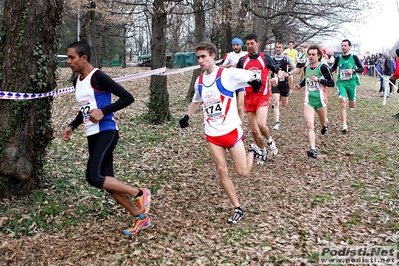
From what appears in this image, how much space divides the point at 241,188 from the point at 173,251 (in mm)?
2328

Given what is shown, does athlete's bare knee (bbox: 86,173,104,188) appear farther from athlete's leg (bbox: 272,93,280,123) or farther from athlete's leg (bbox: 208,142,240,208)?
athlete's leg (bbox: 272,93,280,123)

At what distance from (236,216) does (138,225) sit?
50.3 inches

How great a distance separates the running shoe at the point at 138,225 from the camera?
4441mm

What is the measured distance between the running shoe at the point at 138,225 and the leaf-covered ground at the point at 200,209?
0.20ft

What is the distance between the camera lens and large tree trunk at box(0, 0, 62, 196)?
4.73 metres

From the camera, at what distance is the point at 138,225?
4508 mm

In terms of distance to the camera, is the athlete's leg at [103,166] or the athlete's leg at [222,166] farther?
the athlete's leg at [222,166]

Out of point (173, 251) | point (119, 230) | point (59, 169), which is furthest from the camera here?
point (59, 169)

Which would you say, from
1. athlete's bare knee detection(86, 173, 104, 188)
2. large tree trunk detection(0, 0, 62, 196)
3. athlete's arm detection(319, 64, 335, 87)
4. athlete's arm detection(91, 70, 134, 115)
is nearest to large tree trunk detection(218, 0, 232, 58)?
athlete's arm detection(319, 64, 335, 87)

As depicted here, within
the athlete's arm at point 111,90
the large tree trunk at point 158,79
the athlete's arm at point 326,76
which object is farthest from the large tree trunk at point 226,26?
the athlete's arm at point 111,90

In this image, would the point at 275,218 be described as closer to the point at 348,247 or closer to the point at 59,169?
the point at 348,247

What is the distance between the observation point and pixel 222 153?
15.8ft

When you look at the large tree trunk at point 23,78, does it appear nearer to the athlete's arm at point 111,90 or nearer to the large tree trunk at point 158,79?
the athlete's arm at point 111,90

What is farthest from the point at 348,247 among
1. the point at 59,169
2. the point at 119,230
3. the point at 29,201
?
the point at 59,169
